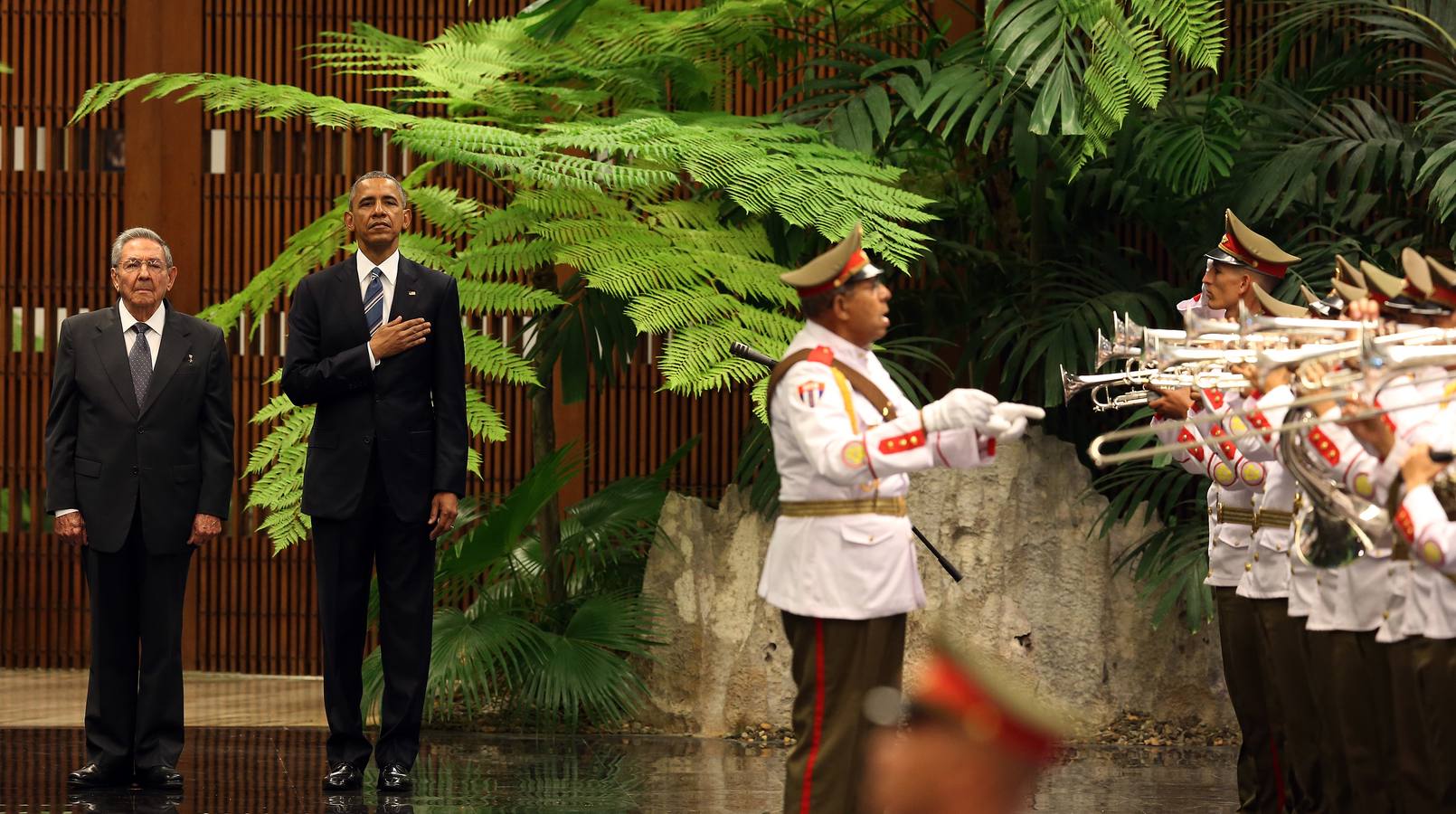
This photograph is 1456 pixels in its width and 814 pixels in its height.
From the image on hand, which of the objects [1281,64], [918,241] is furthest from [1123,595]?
[1281,64]

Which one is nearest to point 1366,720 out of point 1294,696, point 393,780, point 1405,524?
point 1294,696

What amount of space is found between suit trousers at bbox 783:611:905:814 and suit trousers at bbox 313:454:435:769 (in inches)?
74.5

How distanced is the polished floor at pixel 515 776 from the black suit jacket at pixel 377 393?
100 centimetres

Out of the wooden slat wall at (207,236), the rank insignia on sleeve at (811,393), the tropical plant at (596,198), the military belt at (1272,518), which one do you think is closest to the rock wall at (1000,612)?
the tropical plant at (596,198)

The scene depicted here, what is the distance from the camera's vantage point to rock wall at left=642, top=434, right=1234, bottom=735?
763cm

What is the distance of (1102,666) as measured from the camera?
7.69 metres

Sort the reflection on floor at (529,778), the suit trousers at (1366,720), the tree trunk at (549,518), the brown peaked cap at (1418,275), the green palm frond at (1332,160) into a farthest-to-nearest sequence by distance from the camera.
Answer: the tree trunk at (549,518) < the green palm frond at (1332,160) < the reflection on floor at (529,778) < the suit trousers at (1366,720) < the brown peaked cap at (1418,275)

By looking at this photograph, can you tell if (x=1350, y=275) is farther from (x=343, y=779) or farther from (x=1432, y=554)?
(x=343, y=779)

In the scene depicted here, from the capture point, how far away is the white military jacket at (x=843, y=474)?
4523mm

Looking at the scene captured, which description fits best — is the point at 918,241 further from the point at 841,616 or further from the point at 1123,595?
the point at 841,616

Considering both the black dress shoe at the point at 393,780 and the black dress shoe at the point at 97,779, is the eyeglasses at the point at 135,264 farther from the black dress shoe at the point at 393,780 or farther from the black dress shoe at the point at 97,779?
the black dress shoe at the point at 393,780

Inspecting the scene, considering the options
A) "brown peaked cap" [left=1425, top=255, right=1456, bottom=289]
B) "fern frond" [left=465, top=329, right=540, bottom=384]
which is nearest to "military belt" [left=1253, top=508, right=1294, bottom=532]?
"brown peaked cap" [left=1425, top=255, right=1456, bottom=289]

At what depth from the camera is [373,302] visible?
20.3ft

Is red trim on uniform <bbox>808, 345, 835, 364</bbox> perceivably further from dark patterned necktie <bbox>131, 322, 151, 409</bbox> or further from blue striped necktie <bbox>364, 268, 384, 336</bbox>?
dark patterned necktie <bbox>131, 322, 151, 409</bbox>
